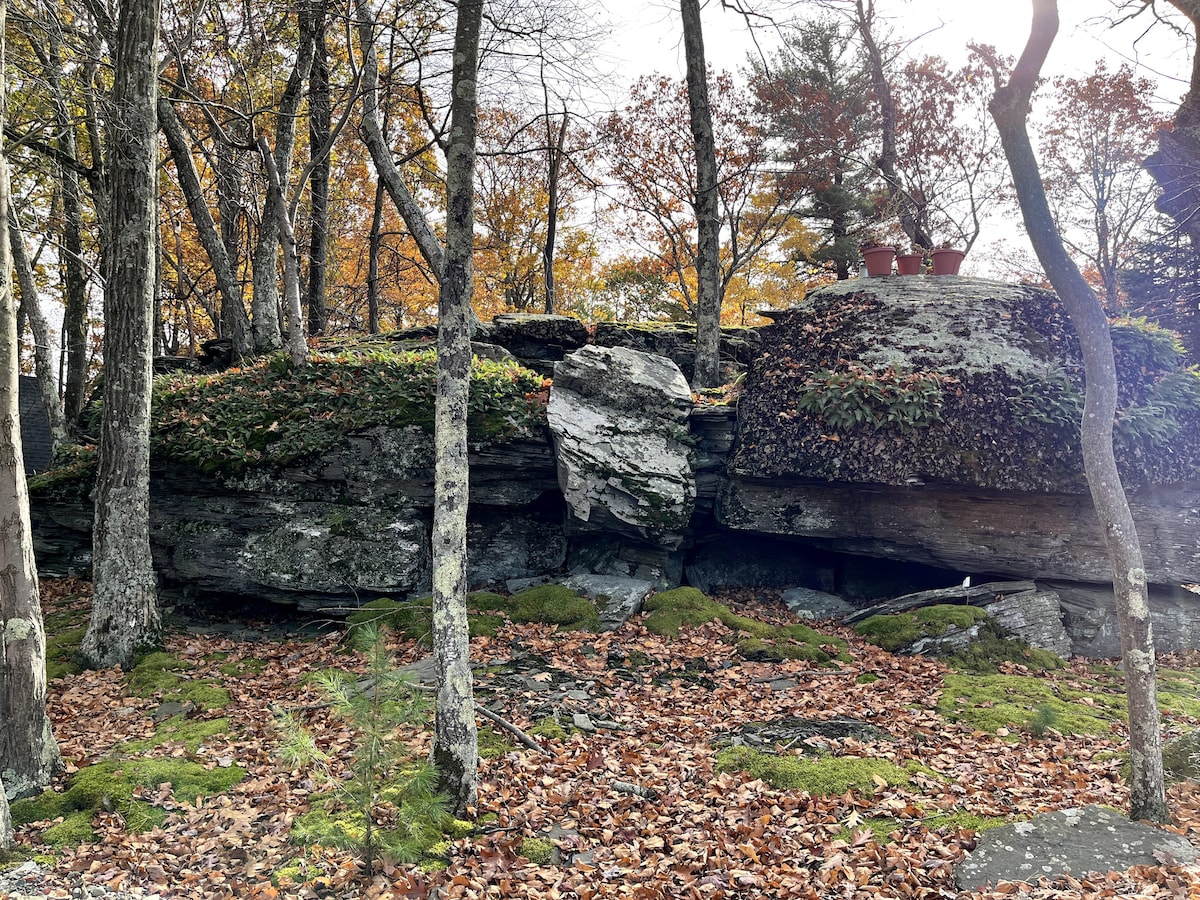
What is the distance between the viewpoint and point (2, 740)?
5.52 m

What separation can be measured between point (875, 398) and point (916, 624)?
3.16 metres

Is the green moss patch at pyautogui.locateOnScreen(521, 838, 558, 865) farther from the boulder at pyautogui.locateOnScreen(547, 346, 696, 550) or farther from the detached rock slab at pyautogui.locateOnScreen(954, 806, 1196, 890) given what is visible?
the boulder at pyautogui.locateOnScreen(547, 346, 696, 550)

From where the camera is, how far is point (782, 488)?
10.6 m

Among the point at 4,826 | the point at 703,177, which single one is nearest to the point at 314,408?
the point at 4,826

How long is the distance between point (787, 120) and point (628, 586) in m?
16.2

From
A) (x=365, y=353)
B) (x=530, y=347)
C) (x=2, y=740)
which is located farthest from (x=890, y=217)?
(x=2, y=740)

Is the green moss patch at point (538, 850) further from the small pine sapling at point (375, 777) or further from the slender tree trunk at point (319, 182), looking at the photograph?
the slender tree trunk at point (319, 182)

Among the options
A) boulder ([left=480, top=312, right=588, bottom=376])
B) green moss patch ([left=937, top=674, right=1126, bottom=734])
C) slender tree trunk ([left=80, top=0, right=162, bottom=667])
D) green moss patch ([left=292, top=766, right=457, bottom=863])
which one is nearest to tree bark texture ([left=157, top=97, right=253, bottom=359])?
slender tree trunk ([left=80, top=0, right=162, bottom=667])

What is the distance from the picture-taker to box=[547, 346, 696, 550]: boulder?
10023mm

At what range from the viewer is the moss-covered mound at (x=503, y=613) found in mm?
8852

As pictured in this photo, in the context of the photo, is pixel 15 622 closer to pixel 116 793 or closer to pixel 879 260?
pixel 116 793

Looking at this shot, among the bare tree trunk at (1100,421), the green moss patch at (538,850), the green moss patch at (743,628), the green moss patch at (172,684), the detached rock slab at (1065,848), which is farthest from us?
the green moss patch at (743,628)

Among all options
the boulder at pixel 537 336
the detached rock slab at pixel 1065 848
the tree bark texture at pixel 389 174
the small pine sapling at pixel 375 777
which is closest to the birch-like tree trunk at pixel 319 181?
the boulder at pixel 537 336

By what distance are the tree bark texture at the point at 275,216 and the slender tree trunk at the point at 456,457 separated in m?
6.83
